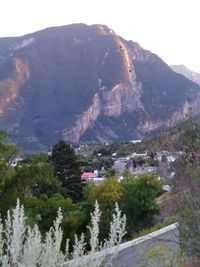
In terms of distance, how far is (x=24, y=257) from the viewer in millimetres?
3947

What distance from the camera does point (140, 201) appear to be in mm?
23031

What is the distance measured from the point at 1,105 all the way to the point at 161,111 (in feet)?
497

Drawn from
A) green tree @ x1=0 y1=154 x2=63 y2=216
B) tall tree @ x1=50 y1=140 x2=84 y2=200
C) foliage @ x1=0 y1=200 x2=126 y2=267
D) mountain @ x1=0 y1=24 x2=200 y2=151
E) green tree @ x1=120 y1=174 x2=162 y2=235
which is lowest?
mountain @ x1=0 y1=24 x2=200 y2=151

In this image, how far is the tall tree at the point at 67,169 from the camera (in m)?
33.7

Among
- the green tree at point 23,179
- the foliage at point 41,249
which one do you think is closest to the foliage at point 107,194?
the green tree at point 23,179

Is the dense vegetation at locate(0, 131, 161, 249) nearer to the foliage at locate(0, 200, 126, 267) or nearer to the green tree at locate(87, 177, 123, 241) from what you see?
the green tree at locate(87, 177, 123, 241)

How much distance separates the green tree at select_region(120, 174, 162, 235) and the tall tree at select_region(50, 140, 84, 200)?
966cm

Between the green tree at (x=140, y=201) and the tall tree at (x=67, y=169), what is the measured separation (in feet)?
31.7

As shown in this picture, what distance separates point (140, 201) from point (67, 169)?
12709 mm

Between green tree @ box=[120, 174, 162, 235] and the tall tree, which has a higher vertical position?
green tree @ box=[120, 174, 162, 235]

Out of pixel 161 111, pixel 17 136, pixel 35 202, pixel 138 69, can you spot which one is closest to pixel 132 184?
pixel 35 202

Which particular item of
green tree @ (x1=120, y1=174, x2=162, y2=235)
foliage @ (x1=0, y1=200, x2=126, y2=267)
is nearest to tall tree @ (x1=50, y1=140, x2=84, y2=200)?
green tree @ (x1=120, y1=174, x2=162, y2=235)

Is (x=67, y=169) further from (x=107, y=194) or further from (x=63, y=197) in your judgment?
(x=107, y=194)

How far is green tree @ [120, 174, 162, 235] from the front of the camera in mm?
22578
